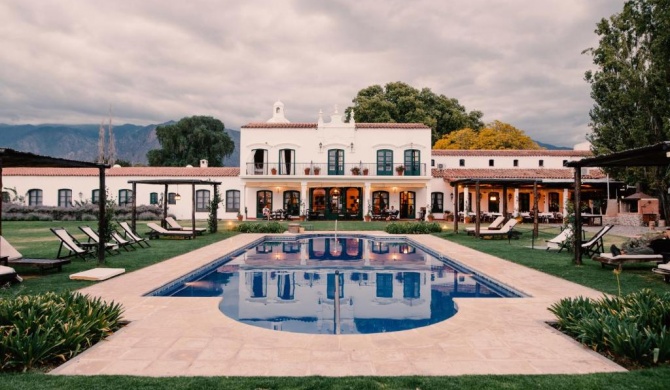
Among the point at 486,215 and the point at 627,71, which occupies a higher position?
the point at 627,71

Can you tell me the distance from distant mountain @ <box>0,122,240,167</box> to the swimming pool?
550 ft

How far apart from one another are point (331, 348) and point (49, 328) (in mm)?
2531

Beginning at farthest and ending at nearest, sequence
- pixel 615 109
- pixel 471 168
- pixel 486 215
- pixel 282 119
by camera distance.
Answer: pixel 282 119 → pixel 471 168 → pixel 486 215 → pixel 615 109

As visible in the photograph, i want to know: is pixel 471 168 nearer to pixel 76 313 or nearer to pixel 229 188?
pixel 229 188

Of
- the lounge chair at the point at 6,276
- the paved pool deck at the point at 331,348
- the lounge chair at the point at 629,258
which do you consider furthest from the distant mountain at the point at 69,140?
the paved pool deck at the point at 331,348

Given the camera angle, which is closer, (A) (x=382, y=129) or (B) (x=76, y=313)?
(B) (x=76, y=313)

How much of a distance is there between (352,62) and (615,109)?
13733mm

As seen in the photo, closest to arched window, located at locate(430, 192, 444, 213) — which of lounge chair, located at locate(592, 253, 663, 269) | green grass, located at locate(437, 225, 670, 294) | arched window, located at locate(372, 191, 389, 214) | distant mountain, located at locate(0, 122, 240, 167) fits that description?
arched window, located at locate(372, 191, 389, 214)

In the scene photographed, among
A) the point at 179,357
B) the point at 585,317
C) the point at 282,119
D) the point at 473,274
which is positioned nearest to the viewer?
the point at 179,357

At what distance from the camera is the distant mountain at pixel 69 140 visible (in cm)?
17612

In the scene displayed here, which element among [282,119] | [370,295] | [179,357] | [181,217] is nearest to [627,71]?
[370,295]

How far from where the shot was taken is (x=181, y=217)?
2708cm

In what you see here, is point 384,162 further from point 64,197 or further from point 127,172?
point 64,197

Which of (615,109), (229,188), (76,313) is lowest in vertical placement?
(76,313)
